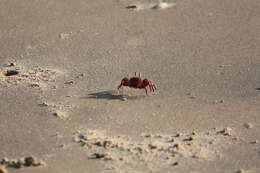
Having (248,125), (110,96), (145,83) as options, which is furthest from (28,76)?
(248,125)

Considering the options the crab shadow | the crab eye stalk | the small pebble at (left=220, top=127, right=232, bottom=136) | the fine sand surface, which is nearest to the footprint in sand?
the fine sand surface

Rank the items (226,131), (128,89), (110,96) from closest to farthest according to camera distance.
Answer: (226,131) < (110,96) < (128,89)

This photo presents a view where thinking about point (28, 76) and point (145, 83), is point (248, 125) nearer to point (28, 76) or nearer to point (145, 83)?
point (145, 83)

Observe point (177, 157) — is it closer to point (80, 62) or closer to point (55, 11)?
point (80, 62)

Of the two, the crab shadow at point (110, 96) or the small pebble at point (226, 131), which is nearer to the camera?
the small pebble at point (226, 131)

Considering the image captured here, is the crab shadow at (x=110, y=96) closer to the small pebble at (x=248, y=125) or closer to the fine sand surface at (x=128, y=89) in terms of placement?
the fine sand surface at (x=128, y=89)

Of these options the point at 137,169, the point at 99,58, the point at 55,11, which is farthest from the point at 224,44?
the point at 137,169

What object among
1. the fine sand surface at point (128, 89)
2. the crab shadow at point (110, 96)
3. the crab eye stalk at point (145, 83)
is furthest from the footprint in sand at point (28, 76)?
the crab eye stalk at point (145, 83)

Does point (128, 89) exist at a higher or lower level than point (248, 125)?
higher
